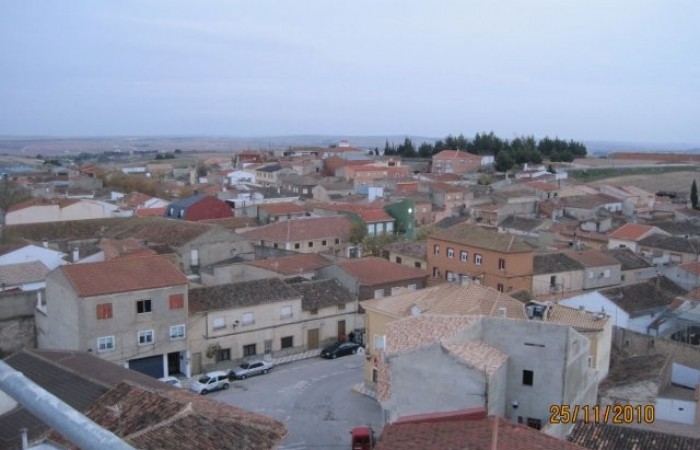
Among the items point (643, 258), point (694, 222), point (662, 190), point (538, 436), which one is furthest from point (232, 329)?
point (662, 190)

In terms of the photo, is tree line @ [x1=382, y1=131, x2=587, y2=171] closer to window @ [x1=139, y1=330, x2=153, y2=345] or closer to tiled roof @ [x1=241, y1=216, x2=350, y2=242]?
tiled roof @ [x1=241, y1=216, x2=350, y2=242]

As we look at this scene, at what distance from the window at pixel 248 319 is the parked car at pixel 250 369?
5.13 feet

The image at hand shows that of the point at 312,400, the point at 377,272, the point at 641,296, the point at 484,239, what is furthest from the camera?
the point at 484,239

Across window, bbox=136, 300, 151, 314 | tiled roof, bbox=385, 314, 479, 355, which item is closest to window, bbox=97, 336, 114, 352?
window, bbox=136, 300, 151, 314

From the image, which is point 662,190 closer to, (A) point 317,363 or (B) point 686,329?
(B) point 686,329

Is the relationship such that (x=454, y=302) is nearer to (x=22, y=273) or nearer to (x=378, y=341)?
(x=378, y=341)

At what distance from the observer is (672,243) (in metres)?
37.2

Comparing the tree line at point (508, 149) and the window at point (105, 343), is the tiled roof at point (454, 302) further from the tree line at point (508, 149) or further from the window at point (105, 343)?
the tree line at point (508, 149)

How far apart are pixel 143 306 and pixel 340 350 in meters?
7.89

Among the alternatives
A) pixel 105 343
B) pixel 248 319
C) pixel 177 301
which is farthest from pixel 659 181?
pixel 105 343

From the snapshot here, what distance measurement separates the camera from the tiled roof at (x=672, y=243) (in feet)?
118

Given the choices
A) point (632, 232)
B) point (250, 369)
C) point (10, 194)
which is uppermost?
point (632, 232)

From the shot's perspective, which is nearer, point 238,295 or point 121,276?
point 121,276
